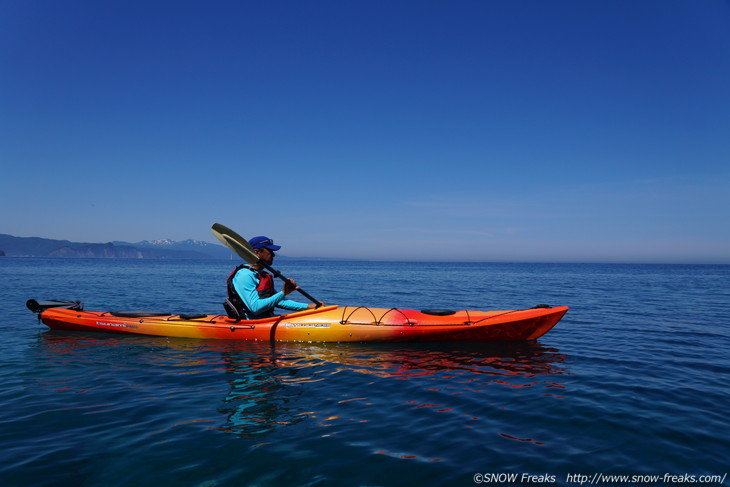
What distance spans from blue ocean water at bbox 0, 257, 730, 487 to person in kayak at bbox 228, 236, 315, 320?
838 mm

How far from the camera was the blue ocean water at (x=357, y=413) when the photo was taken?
380cm

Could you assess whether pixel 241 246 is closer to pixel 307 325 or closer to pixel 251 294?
pixel 251 294

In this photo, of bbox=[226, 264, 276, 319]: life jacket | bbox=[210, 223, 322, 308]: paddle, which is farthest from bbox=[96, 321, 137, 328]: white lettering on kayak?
bbox=[210, 223, 322, 308]: paddle

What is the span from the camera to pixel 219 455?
402cm

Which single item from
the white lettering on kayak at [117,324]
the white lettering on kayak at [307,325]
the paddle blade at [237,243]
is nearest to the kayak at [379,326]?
the white lettering on kayak at [307,325]

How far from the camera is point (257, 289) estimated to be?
9062 mm

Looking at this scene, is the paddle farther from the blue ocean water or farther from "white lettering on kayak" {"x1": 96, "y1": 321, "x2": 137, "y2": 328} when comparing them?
"white lettering on kayak" {"x1": 96, "y1": 321, "x2": 137, "y2": 328}

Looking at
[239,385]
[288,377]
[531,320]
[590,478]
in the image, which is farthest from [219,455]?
[531,320]

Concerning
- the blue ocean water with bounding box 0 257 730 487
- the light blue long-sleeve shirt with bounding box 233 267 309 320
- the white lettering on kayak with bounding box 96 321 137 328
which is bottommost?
the blue ocean water with bounding box 0 257 730 487

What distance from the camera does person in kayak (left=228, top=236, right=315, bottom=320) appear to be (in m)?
8.83

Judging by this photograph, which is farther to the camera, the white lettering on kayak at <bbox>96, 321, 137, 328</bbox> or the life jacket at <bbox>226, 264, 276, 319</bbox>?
the white lettering on kayak at <bbox>96, 321, 137, 328</bbox>

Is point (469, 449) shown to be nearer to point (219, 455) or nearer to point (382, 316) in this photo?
point (219, 455)

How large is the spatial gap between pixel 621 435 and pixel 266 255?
7034 millimetres

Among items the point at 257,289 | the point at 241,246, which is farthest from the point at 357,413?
the point at 241,246
